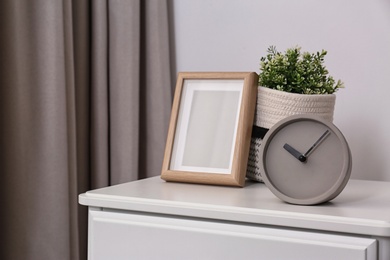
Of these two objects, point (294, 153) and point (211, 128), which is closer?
point (294, 153)

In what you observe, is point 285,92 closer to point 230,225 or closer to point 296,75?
point 296,75

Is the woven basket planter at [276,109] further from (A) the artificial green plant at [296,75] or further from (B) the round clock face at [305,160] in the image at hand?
(B) the round clock face at [305,160]

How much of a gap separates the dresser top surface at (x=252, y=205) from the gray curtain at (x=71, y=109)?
32cm

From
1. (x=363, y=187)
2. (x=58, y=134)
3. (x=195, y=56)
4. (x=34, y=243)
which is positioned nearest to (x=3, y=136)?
(x=58, y=134)

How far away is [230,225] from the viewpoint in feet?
2.85

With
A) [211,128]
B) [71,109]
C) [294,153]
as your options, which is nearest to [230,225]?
[294,153]

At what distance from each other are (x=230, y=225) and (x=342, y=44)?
0.72 metres

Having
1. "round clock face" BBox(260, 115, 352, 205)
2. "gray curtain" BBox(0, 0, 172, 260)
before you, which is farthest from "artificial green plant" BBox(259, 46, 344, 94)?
"gray curtain" BBox(0, 0, 172, 260)

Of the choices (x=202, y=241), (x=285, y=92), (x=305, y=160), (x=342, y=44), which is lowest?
(x=202, y=241)

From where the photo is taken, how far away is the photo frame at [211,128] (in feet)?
3.58

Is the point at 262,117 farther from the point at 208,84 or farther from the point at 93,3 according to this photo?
the point at 93,3

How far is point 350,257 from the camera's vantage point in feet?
2.55

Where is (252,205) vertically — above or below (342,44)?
below

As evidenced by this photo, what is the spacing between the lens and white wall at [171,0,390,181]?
1.35m
